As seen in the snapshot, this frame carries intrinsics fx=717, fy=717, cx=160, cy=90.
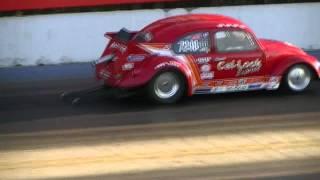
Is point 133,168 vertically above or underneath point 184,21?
underneath

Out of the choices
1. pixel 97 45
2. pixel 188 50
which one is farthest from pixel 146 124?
pixel 97 45

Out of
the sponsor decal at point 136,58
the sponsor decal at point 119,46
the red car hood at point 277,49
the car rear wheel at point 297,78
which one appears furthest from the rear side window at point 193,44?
the car rear wheel at point 297,78

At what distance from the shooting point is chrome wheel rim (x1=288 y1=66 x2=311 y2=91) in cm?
1240

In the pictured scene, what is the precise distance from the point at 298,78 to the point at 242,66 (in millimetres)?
1131

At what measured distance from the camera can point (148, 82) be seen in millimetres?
11609

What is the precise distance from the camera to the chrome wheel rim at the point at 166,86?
11727 mm

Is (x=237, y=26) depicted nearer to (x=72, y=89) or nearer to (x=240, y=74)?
(x=240, y=74)

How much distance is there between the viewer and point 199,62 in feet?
38.7

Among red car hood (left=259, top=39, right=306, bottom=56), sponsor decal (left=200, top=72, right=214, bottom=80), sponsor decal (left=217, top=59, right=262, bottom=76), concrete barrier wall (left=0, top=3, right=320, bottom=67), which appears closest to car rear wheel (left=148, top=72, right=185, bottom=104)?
sponsor decal (left=200, top=72, right=214, bottom=80)

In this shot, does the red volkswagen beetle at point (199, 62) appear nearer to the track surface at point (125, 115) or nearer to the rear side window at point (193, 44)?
the rear side window at point (193, 44)

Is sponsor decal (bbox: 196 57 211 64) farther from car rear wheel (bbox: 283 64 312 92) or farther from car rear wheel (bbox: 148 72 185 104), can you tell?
car rear wheel (bbox: 283 64 312 92)

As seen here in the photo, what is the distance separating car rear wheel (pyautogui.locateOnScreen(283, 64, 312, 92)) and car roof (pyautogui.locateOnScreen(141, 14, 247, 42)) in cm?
114

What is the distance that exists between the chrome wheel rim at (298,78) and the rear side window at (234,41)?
0.83 m

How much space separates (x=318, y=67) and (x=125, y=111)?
354 cm
